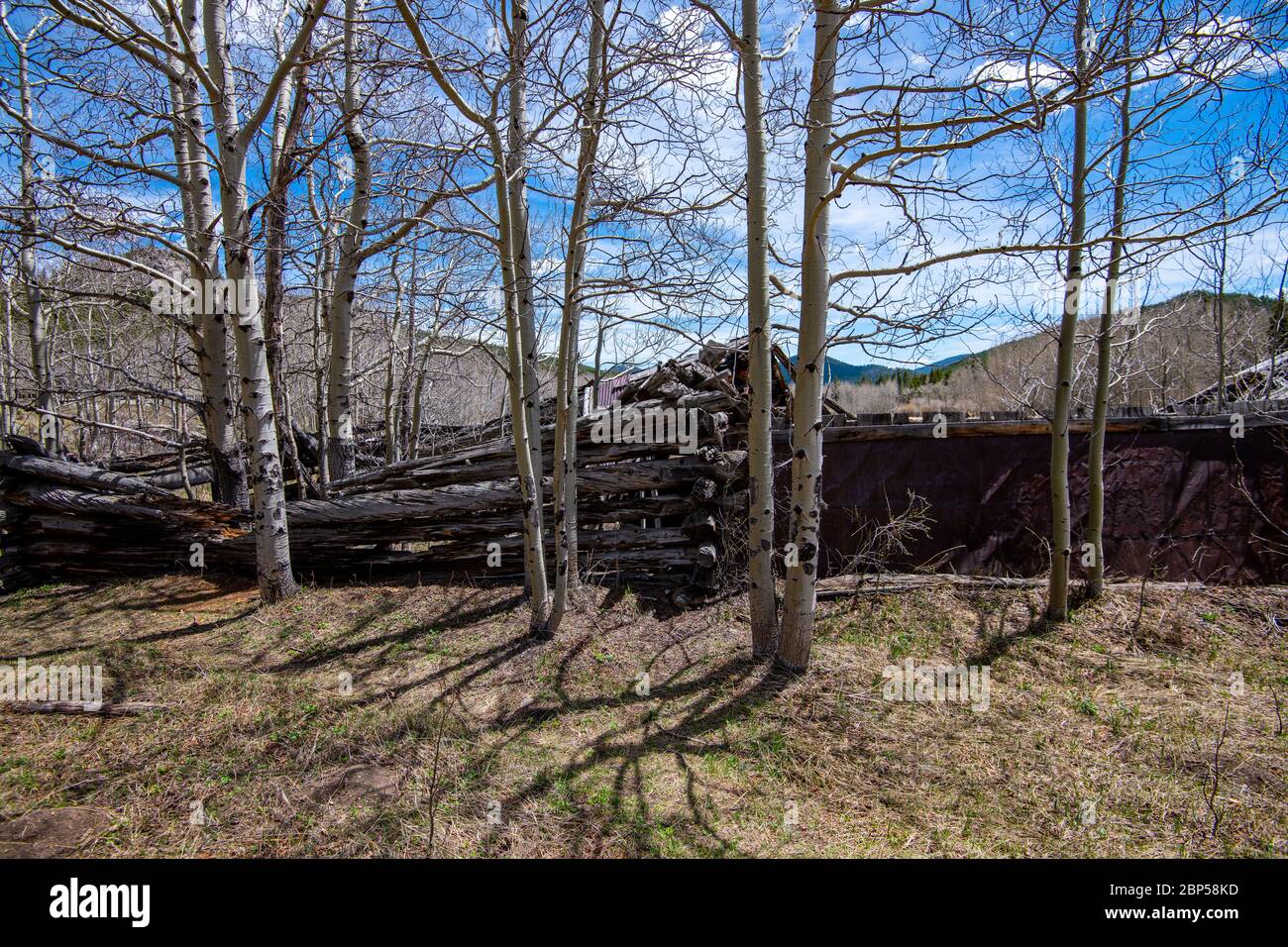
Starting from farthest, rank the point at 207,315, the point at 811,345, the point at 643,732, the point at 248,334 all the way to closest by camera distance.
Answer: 1. the point at 207,315
2. the point at 248,334
3. the point at 811,345
4. the point at 643,732

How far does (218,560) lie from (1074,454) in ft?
29.8

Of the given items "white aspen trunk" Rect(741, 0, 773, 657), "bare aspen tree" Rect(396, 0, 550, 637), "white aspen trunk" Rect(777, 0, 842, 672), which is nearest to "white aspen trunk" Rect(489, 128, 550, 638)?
"bare aspen tree" Rect(396, 0, 550, 637)

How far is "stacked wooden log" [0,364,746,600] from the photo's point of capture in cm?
667

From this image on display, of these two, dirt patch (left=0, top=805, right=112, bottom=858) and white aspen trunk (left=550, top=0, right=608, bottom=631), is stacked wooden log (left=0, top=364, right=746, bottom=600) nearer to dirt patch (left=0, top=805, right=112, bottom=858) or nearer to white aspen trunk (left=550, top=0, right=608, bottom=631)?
white aspen trunk (left=550, top=0, right=608, bottom=631)

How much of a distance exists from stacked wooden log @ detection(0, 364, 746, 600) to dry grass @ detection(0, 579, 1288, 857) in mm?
662

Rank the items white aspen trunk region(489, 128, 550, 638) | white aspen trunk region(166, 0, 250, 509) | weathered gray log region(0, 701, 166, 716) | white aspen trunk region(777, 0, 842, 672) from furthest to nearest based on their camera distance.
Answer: white aspen trunk region(166, 0, 250, 509), white aspen trunk region(489, 128, 550, 638), white aspen trunk region(777, 0, 842, 672), weathered gray log region(0, 701, 166, 716)

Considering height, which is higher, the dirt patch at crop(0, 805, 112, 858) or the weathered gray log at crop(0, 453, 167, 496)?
the weathered gray log at crop(0, 453, 167, 496)

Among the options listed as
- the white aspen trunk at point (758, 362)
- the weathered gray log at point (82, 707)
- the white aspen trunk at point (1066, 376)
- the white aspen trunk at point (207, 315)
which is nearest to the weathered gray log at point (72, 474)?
the white aspen trunk at point (207, 315)

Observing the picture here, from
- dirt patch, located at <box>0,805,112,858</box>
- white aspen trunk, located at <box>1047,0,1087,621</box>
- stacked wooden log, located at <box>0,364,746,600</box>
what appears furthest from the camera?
stacked wooden log, located at <box>0,364,746,600</box>

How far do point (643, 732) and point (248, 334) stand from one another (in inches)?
193

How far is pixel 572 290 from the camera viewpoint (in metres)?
5.04

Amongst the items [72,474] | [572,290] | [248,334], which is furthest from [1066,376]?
[72,474]

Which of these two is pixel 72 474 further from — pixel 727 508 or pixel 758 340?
pixel 758 340

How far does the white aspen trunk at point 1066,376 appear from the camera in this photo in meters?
5.38
